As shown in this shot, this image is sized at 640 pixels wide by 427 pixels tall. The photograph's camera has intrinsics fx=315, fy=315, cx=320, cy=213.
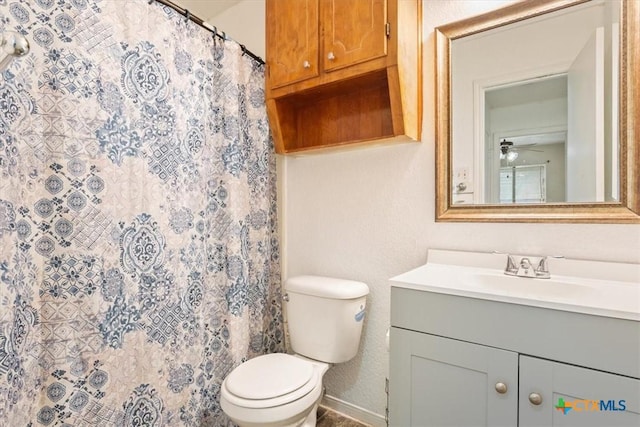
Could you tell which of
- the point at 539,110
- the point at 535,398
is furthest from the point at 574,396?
the point at 539,110

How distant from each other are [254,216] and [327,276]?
53cm

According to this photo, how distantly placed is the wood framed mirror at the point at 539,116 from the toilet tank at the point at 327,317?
0.57 metres

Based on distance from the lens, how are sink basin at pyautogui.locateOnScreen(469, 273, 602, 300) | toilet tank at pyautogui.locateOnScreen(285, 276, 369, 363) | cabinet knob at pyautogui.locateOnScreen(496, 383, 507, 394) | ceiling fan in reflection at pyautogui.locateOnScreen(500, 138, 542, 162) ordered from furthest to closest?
toilet tank at pyautogui.locateOnScreen(285, 276, 369, 363) < ceiling fan in reflection at pyautogui.locateOnScreen(500, 138, 542, 162) < sink basin at pyautogui.locateOnScreen(469, 273, 602, 300) < cabinet knob at pyautogui.locateOnScreen(496, 383, 507, 394)

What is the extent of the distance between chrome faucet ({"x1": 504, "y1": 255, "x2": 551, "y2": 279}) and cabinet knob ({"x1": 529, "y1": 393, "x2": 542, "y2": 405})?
0.45m

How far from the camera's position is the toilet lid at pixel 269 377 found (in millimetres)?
1223

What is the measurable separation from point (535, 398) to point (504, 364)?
10 cm

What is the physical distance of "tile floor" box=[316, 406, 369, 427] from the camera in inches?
65.0

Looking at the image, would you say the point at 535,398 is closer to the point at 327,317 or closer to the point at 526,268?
the point at 526,268

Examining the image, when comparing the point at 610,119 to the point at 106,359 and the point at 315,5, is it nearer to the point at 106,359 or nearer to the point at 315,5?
the point at 315,5

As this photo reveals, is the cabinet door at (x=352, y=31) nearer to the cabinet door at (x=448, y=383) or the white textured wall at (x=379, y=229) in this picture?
the white textured wall at (x=379, y=229)

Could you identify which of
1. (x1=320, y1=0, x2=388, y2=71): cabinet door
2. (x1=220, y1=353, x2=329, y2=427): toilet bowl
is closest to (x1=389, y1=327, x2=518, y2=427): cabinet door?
(x1=220, y1=353, x2=329, y2=427): toilet bowl

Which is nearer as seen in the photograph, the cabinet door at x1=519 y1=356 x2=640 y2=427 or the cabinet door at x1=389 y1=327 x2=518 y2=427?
the cabinet door at x1=519 y1=356 x2=640 y2=427

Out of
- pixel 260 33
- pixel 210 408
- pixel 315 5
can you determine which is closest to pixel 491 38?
pixel 315 5

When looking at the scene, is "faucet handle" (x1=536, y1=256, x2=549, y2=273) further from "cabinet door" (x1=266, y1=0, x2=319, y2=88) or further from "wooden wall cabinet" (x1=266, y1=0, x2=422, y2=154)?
"cabinet door" (x1=266, y1=0, x2=319, y2=88)
